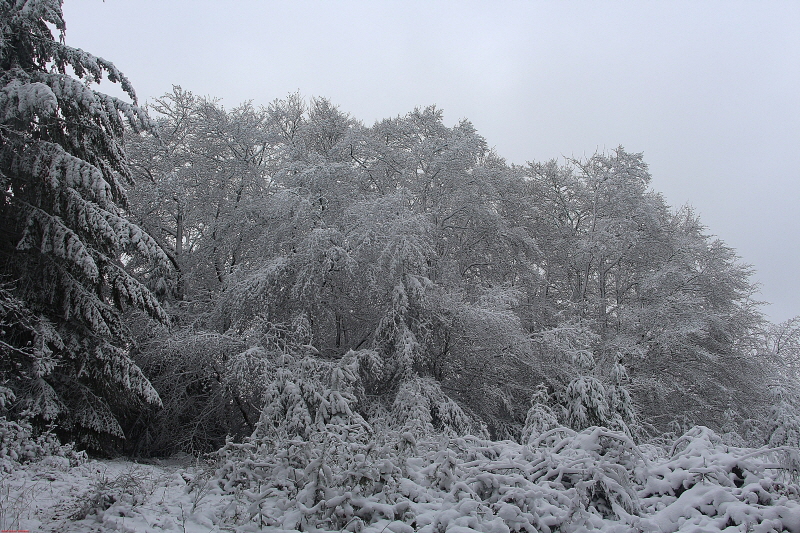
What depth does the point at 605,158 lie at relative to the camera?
18.9 metres

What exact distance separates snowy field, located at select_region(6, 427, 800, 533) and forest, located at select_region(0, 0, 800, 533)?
27 millimetres

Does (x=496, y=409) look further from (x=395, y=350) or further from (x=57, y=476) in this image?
(x=57, y=476)

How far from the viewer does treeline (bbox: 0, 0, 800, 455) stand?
898 cm

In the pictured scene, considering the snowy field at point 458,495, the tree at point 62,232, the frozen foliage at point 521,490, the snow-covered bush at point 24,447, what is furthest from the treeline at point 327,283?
the frozen foliage at point 521,490

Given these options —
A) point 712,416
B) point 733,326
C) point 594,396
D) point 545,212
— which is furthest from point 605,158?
point 594,396

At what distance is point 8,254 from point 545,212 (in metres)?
16.4

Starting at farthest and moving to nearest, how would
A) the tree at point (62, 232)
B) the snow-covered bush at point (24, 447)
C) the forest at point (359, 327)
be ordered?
the tree at point (62, 232) < the snow-covered bush at point (24, 447) < the forest at point (359, 327)

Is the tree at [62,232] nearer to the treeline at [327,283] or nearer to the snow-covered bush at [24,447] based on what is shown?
the treeline at [327,283]

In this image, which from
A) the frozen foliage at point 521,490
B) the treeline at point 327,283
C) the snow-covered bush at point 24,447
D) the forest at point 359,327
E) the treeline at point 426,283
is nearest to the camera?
the frozen foliage at point 521,490

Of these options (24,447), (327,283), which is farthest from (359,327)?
(24,447)

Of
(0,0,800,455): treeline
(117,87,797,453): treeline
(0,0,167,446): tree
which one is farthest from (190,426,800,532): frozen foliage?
(0,0,167,446): tree

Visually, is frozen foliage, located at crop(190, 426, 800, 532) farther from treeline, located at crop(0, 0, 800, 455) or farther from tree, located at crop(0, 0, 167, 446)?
tree, located at crop(0, 0, 167, 446)

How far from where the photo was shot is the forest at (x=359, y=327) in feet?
15.5

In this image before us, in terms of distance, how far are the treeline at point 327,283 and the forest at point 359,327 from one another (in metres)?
0.08
